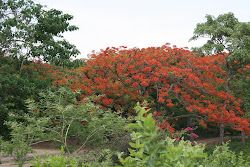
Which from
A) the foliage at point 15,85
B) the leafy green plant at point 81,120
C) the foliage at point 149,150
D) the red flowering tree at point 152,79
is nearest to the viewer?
the foliage at point 149,150

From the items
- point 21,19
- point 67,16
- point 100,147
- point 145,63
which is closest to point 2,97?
point 21,19

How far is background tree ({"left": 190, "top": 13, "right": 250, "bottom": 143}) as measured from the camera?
47.3 feet

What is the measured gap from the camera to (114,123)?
8688mm

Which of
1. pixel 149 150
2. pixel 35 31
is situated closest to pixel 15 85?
pixel 35 31

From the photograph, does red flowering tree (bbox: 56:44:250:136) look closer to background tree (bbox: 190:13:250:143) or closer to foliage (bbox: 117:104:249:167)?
background tree (bbox: 190:13:250:143)

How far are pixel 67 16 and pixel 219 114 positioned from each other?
349 inches

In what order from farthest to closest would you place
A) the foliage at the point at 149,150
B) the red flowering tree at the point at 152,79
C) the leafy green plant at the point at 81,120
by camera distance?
the red flowering tree at the point at 152,79, the leafy green plant at the point at 81,120, the foliage at the point at 149,150

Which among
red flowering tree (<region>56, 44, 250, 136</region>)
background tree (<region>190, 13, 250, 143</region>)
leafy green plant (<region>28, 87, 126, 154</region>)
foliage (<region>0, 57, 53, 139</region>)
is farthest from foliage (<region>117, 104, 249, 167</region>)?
background tree (<region>190, 13, 250, 143</region>)

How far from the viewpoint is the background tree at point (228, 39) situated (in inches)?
568

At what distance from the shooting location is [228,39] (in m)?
14.7

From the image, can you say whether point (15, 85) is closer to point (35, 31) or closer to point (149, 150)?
point (35, 31)

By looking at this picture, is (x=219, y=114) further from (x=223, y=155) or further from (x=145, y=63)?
(x=223, y=155)

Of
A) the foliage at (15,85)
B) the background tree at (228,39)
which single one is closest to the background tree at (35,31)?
the foliage at (15,85)

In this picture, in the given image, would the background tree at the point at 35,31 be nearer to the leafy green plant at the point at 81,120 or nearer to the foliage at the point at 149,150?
the leafy green plant at the point at 81,120
